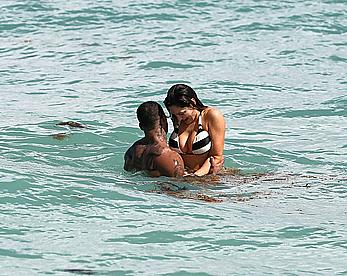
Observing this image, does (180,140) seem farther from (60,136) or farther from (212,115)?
(60,136)

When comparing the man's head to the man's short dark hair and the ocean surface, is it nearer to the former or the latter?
the man's short dark hair

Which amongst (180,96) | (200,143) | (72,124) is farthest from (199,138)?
(72,124)

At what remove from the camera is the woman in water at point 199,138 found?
380 inches

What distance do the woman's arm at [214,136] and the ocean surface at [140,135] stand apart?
161 millimetres

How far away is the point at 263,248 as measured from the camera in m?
7.78

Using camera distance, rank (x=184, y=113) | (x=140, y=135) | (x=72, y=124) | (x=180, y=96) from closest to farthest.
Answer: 1. (x=180, y=96)
2. (x=184, y=113)
3. (x=140, y=135)
4. (x=72, y=124)

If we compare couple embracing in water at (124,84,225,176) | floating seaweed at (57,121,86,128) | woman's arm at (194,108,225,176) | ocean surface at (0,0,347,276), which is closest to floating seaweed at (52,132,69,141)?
ocean surface at (0,0,347,276)

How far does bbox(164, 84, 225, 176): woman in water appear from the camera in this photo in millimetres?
9656

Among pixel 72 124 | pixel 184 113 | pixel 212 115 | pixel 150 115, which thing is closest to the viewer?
pixel 150 115

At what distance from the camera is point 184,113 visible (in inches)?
376

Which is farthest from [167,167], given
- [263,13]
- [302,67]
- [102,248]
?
[263,13]

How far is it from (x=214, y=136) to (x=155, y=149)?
74 centimetres

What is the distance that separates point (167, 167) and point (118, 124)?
11.5ft

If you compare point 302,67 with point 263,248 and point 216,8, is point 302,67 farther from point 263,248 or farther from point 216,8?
point 263,248
